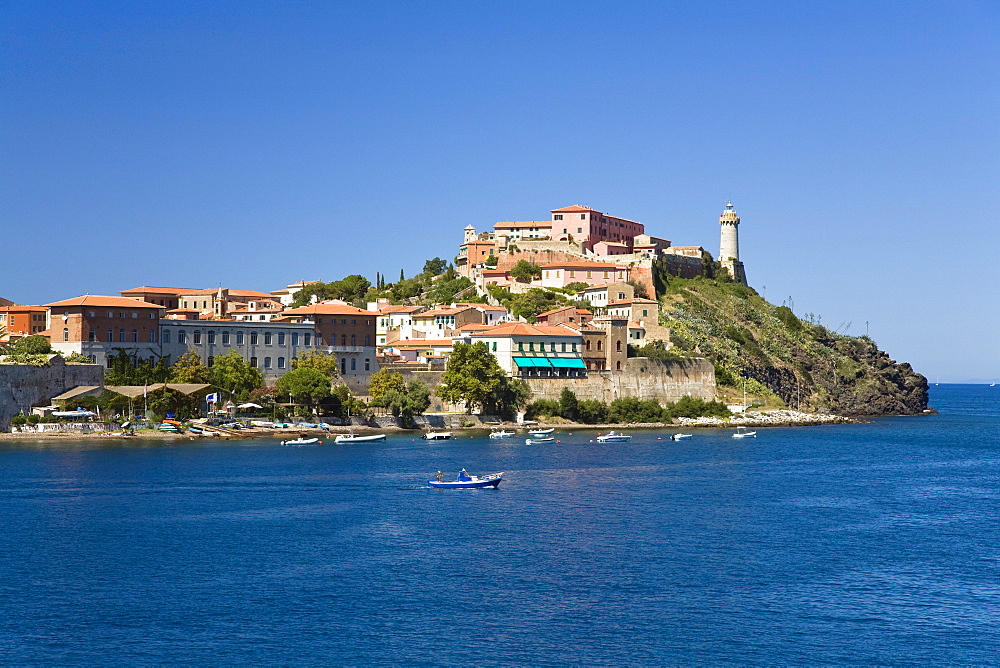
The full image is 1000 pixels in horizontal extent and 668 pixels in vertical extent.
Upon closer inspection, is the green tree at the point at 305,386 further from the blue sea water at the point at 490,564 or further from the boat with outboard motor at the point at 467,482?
the boat with outboard motor at the point at 467,482

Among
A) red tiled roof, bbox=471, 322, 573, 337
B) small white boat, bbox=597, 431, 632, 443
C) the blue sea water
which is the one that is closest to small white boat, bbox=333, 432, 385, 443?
the blue sea water

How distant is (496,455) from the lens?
5731 centimetres

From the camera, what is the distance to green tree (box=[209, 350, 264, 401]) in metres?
67.7

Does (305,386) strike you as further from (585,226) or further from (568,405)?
(585,226)

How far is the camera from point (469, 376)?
72.0 metres

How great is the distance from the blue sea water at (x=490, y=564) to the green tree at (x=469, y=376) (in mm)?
18616

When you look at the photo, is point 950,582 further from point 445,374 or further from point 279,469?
point 445,374

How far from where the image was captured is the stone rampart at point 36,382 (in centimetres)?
6169

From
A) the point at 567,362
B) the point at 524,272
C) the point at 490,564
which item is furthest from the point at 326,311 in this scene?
the point at 490,564

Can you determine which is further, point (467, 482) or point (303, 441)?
point (303, 441)

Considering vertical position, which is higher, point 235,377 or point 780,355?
point 780,355

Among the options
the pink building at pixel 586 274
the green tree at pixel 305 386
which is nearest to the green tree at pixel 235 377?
the green tree at pixel 305 386

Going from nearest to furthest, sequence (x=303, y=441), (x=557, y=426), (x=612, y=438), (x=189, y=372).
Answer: (x=303, y=441) → (x=189, y=372) → (x=612, y=438) → (x=557, y=426)

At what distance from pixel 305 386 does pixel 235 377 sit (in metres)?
4.18
